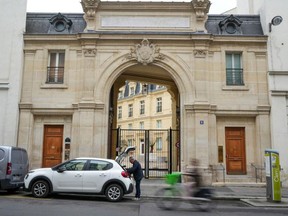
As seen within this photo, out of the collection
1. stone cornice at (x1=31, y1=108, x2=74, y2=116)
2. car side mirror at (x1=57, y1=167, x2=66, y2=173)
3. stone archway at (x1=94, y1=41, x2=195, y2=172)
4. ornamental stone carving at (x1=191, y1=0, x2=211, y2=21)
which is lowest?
car side mirror at (x1=57, y1=167, x2=66, y2=173)

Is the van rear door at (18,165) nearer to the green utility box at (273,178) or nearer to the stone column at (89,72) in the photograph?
the stone column at (89,72)

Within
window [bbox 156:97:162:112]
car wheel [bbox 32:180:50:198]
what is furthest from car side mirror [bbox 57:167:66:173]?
window [bbox 156:97:162:112]

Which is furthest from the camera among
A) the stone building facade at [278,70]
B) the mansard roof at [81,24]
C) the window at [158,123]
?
the window at [158,123]

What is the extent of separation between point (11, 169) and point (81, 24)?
9.22 m

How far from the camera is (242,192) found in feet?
47.0

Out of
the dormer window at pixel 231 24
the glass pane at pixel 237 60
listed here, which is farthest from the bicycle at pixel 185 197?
the dormer window at pixel 231 24

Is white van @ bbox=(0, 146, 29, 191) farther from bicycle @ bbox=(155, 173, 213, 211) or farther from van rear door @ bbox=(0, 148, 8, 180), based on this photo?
bicycle @ bbox=(155, 173, 213, 211)

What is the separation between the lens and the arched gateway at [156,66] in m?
16.8

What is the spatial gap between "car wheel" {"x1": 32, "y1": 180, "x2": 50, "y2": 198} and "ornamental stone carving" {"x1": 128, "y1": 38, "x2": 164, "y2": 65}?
27.3ft

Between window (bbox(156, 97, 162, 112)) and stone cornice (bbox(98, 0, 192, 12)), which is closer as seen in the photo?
stone cornice (bbox(98, 0, 192, 12))

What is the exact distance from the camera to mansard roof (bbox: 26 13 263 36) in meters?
18.2

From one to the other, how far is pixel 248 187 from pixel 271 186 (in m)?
4.02

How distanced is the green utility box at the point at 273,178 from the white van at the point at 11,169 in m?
9.62

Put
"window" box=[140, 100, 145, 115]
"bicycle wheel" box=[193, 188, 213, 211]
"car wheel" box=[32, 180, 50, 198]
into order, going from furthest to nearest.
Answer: "window" box=[140, 100, 145, 115]
"car wheel" box=[32, 180, 50, 198]
"bicycle wheel" box=[193, 188, 213, 211]
